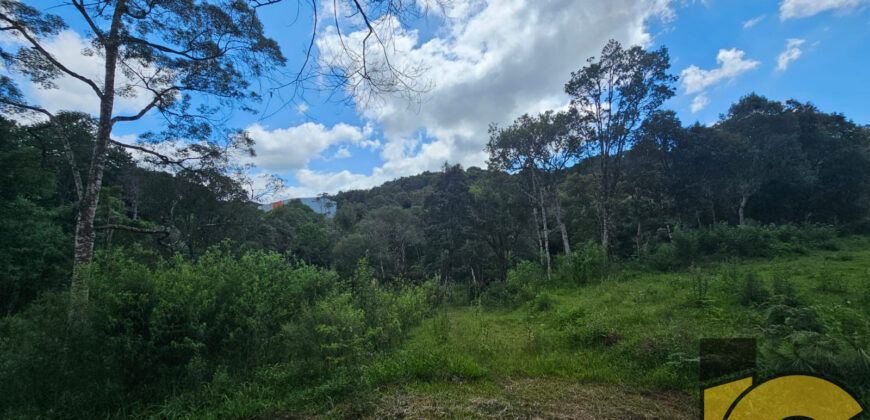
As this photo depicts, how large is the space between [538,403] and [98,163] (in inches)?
296

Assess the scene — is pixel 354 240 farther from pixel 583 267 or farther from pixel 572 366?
pixel 572 366

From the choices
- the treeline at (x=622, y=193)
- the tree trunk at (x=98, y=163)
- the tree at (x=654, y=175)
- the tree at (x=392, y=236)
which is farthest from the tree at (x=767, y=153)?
the tree trunk at (x=98, y=163)

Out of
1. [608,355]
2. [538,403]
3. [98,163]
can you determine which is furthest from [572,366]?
[98,163]

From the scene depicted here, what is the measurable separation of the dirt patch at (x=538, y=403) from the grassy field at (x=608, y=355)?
0.01 meters

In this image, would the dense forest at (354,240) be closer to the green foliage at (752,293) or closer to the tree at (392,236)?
the tree at (392,236)

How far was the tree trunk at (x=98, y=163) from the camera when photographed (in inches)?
190

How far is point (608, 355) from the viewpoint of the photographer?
4125 millimetres

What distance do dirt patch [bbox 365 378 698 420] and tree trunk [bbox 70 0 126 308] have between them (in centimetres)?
515

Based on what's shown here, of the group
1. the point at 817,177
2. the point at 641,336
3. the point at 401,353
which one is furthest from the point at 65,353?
the point at 817,177

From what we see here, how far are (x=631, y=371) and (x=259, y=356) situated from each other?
4951 mm

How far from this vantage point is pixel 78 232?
4.81 metres

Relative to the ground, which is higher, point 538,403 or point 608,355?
point 538,403

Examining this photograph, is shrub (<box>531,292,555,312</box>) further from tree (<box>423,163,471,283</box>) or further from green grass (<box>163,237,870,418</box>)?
tree (<box>423,163,471,283</box>)

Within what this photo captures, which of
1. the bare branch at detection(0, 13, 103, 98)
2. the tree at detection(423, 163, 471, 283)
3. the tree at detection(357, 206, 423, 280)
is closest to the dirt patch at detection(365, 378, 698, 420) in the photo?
the bare branch at detection(0, 13, 103, 98)
